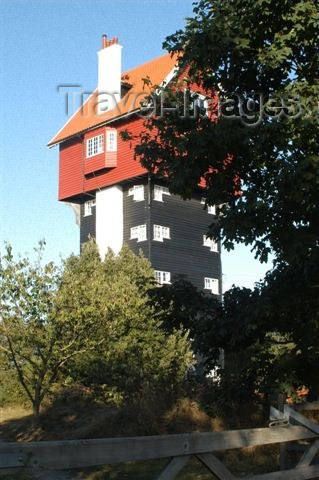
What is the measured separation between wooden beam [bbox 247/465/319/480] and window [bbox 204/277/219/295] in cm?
3730

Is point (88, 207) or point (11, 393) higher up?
point (88, 207)

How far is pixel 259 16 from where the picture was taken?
13758 millimetres

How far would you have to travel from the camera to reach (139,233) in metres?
41.7

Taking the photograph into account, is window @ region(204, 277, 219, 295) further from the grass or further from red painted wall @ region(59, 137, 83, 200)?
the grass

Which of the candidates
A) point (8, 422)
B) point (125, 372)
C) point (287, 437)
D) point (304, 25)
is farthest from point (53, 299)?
point (287, 437)

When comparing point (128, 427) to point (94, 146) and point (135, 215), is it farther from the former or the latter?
point (94, 146)

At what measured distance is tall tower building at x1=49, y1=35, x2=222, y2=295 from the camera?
137 ft

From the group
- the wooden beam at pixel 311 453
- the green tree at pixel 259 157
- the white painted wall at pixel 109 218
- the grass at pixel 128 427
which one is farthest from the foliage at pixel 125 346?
the white painted wall at pixel 109 218

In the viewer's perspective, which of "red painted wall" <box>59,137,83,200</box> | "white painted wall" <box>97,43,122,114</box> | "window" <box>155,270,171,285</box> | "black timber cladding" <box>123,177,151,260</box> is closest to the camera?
"window" <box>155,270,171,285</box>

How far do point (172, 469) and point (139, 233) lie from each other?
36.4 m

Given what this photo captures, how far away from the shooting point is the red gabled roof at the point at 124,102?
1638 inches

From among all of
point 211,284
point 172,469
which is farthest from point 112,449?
point 211,284

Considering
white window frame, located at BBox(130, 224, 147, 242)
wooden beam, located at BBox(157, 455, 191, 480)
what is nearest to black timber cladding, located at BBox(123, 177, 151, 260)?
white window frame, located at BBox(130, 224, 147, 242)

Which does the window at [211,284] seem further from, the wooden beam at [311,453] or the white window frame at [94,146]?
the wooden beam at [311,453]
